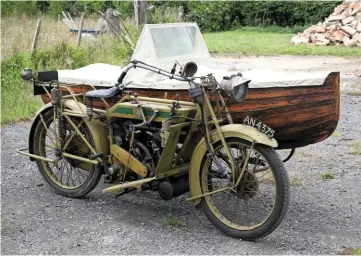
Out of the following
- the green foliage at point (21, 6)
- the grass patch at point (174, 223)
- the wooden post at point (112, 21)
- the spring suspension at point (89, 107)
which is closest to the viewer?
the grass patch at point (174, 223)

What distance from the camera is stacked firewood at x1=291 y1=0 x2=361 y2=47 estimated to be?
735 inches

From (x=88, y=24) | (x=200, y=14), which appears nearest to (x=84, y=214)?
(x=88, y=24)

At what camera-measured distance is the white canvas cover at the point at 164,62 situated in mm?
4875

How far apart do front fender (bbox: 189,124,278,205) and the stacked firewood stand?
15.1 metres

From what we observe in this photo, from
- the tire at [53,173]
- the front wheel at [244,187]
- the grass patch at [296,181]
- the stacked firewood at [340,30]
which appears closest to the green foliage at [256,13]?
the stacked firewood at [340,30]

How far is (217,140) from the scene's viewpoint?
4.06 m

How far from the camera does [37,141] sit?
17.1 ft

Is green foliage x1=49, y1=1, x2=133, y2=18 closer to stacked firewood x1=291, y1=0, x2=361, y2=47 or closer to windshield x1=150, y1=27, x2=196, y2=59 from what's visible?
stacked firewood x1=291, y1=0, x2=361, y2=47

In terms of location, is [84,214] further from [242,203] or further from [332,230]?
[332,230]

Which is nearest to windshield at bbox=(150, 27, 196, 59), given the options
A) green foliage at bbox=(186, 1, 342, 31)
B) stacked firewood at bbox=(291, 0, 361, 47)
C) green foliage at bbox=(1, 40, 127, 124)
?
green foliage at bbox=(1, 40, 127, 124)

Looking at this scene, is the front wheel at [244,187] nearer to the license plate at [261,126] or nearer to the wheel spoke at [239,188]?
the wheel spoke at [239,188]

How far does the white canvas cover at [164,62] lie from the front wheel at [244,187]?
69 cm

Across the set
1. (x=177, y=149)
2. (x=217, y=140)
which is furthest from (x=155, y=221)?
(x=217, y=140)

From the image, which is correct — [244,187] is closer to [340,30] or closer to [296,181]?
[296,181]
